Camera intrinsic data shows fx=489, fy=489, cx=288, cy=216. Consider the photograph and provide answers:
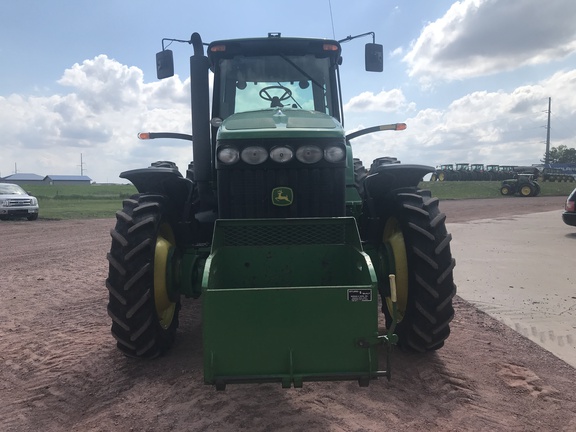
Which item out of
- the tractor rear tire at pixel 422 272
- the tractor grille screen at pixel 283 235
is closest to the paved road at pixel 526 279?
the tractor rear tire at pixel 422 272

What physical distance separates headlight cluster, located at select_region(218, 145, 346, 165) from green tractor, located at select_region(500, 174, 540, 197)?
97.5 ft

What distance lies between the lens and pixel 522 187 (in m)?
30.1

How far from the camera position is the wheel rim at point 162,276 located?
389 centimetres

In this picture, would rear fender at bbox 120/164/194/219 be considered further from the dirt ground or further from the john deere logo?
the dirt ground

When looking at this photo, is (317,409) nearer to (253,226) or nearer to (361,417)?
(361,417)

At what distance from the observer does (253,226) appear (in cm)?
370

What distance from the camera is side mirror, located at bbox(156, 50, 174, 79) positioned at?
4.91 meters

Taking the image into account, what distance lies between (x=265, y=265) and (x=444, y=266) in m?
1.33

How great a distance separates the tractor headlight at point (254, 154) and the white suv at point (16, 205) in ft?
58.6

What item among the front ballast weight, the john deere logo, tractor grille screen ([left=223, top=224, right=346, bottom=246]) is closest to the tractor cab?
the john deere logo

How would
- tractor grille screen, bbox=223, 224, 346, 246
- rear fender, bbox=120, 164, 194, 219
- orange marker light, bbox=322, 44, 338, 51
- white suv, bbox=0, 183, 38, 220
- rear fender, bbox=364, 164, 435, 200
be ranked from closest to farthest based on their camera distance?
tractor grille screen, bbox=223, 224, 346, 246 → rear fender, bbox=364, 164, 435, 200 → rear fender, bbox=120, 164, 194, 219 → orange marker light, bbox=322, 44, 338, 51 → white suv, bbox=0, 183, 38, 220

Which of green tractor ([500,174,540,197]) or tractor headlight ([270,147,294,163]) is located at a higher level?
tractor headlight ([270,147,294,163])

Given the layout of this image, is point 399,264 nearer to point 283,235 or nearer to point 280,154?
point 283,235

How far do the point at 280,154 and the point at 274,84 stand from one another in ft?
4.83
